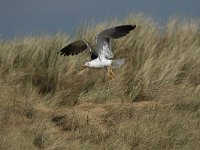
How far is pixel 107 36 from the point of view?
42.1 feet

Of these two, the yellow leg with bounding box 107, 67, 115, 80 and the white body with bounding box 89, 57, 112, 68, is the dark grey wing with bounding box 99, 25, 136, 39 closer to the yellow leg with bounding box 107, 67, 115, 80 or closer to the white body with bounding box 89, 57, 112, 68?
the white body with bounding box 89, 57, 112, 68

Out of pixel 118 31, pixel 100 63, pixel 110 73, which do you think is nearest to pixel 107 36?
pixel 118 31

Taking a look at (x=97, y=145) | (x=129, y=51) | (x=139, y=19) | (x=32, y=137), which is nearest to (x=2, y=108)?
(x=32, y=137)

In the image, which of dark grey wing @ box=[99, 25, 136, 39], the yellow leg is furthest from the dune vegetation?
dark grey wing @ box=[99, 25, 136, 39]

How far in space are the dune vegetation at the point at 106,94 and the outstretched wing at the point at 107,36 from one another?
638 millimetres

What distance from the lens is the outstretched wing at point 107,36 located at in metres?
12.4

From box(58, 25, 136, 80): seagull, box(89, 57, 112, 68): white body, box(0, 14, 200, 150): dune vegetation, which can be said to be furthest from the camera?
box(89, 57, 112, 68): white body

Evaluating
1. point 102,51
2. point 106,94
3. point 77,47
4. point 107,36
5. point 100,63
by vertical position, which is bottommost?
point 106,94

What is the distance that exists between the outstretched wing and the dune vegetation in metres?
0.64

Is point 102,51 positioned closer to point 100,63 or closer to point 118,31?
point 100,63

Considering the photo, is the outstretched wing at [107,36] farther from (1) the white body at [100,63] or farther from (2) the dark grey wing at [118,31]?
(1) the white body at [100,63]

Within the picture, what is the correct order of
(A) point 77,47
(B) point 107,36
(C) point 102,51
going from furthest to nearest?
(A) point 77,47, (C) point 102,51, (B) point 107,36

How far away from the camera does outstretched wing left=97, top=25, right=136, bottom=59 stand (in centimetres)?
1245

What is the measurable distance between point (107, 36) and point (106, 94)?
990 mm
